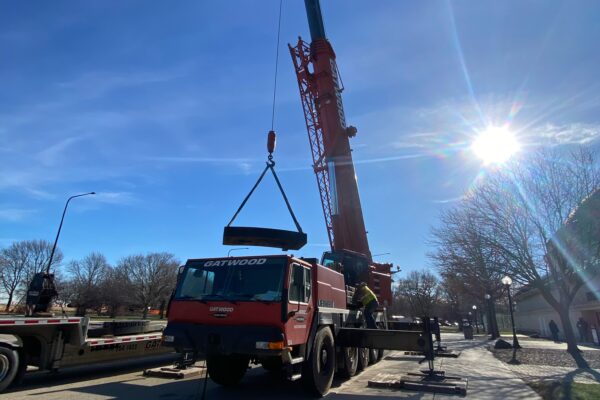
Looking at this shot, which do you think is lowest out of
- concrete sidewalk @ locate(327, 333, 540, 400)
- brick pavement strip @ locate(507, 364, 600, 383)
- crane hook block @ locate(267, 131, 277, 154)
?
concrete sidewalk @ locate(327, 333, 540, 400)

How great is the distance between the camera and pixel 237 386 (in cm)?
913

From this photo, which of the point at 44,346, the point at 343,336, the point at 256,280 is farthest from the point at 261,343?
the point at 44,346

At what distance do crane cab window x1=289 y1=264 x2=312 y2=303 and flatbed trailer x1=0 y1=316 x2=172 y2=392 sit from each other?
18.4ft

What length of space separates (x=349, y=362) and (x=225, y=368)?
326 centimetres

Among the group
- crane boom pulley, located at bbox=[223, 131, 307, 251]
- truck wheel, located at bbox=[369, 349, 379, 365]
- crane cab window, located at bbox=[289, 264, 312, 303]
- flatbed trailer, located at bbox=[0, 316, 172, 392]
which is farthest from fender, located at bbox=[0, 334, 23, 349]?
truck wheel, located at bbox=[369, 349, 379, 365]

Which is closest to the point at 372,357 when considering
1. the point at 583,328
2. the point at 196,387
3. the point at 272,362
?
the point at 272,362

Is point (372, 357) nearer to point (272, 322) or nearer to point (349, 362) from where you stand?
point (349, 362)

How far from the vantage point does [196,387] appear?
8.83 meters

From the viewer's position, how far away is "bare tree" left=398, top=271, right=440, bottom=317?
73044 millimetres

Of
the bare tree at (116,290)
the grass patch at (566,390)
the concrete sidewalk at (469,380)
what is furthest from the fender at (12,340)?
the bare tree at (116,290)

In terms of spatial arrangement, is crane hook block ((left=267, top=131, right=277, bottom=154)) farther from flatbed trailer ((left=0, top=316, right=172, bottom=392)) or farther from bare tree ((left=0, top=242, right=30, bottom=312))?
bare tree ((left=0, top=242, right=30, bottom=312))

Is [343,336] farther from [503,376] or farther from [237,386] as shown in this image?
[503,376]

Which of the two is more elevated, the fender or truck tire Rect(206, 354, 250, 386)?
the fender

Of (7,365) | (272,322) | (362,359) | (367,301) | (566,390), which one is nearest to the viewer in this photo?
(272,322)
